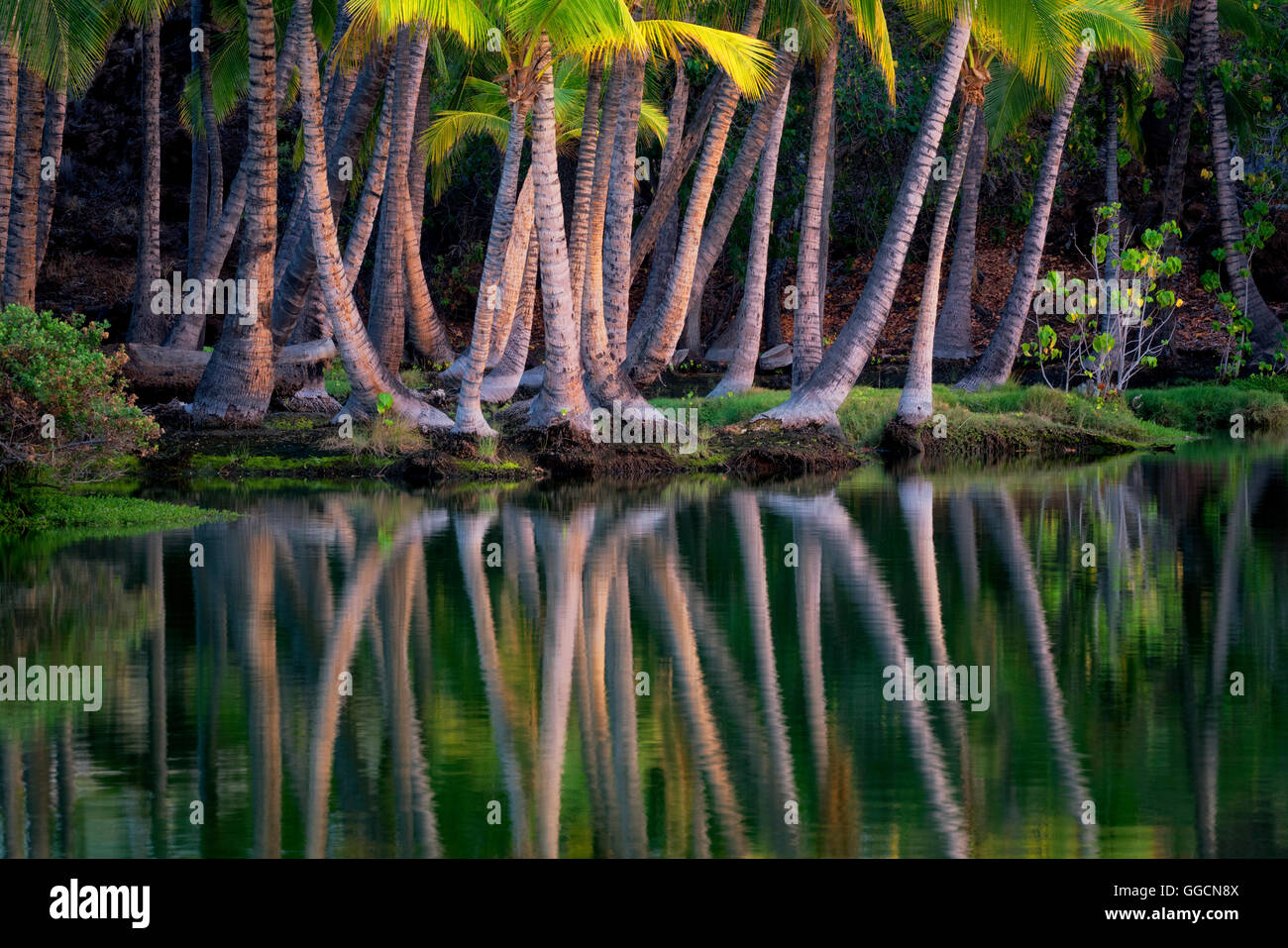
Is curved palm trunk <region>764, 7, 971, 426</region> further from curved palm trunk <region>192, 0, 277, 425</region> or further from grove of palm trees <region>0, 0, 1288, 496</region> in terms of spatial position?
curved palm trunk <region>192, 0, 277, 425</region>

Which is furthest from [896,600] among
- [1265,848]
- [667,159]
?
[667,159]

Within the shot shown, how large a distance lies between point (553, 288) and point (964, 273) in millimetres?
16676

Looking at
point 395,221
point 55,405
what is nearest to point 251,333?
point 395,221

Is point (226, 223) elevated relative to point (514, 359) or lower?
elevated

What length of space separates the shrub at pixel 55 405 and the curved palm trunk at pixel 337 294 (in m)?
Answer: 6.00

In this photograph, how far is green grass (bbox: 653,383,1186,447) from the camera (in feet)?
90.4

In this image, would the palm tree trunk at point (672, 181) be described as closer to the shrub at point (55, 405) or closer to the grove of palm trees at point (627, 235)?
the grove of palm trees at point (627, 235)

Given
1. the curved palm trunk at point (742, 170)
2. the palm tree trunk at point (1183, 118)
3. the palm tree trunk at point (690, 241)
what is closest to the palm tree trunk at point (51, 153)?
the palm tree trunk at point (690, 241)

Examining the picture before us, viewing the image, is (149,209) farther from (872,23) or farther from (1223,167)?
(1223,167)

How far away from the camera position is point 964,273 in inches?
1453

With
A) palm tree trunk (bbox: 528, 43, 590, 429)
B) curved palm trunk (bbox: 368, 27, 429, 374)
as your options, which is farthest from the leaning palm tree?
palm tree trunk (bbox: 528, 43, 590, 429)

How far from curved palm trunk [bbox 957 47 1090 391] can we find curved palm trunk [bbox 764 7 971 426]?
4566 mm

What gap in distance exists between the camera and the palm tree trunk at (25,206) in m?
23.9
